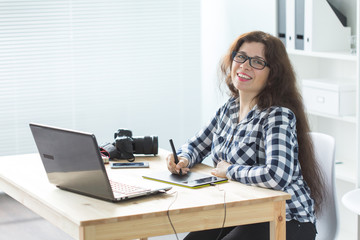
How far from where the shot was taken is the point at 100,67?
496cm

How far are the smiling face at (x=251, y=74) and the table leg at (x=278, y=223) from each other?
547 millimetres

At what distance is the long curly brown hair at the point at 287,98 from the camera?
254cm

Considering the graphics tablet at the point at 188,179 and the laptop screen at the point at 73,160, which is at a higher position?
the laptop screen at the point at 73,160

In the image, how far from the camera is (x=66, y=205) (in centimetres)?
215

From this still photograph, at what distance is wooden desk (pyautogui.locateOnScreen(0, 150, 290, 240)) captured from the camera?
2020mm

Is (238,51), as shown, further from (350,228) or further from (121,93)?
(121,93)

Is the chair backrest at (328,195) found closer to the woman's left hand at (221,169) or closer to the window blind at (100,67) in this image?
the woman's left hand at (221,169)

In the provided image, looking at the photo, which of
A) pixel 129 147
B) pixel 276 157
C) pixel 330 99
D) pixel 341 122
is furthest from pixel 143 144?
pixel 341 122

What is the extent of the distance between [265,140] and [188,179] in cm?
32

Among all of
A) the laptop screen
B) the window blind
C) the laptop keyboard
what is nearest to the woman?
the laptop keyboard

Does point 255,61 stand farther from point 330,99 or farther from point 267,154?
point 330,99

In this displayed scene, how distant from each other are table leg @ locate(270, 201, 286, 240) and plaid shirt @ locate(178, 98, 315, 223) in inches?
3.8

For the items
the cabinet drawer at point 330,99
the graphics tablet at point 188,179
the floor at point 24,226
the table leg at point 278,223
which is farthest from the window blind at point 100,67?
the table leg at point 278,223

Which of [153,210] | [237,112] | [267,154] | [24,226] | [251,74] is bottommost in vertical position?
[24,226]
